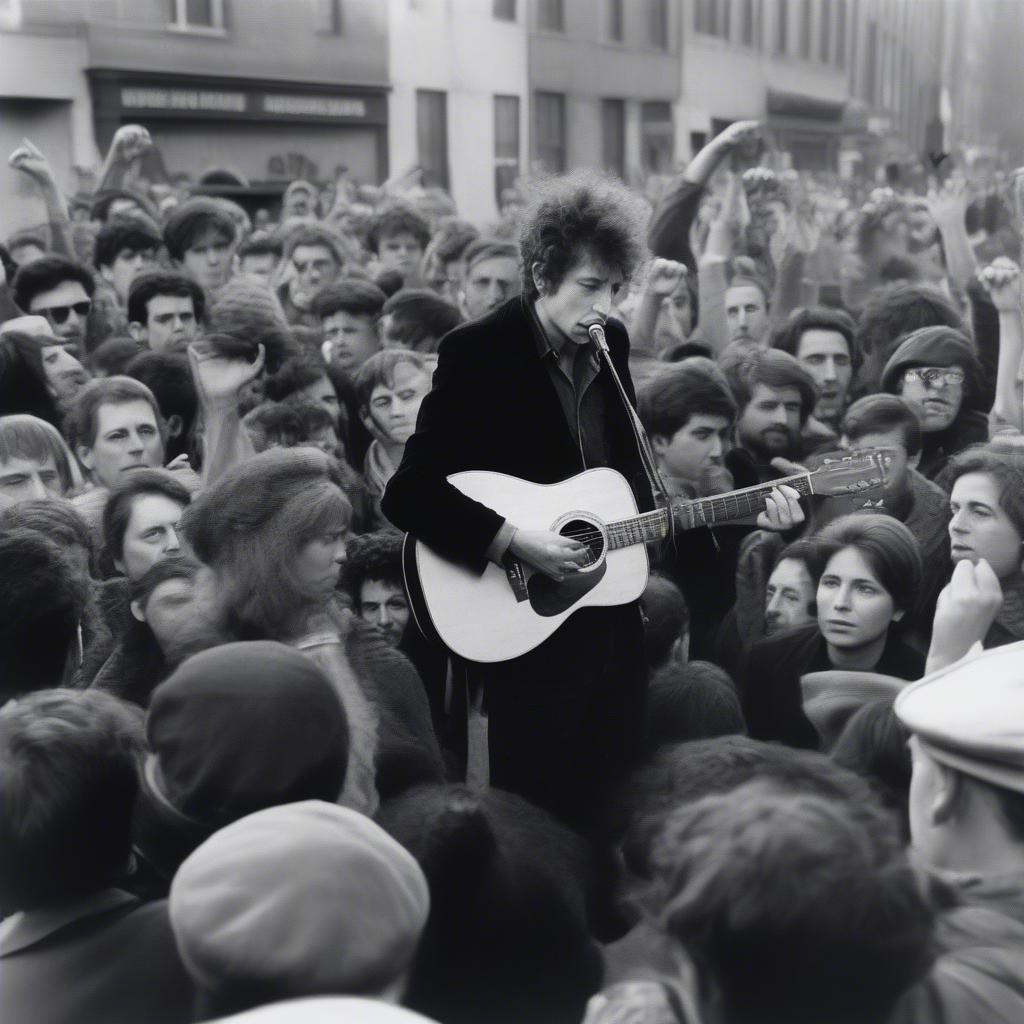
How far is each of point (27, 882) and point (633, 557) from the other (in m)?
1.25

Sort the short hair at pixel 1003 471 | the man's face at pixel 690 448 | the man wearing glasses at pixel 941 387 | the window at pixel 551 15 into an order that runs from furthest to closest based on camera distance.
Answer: the window at pixel 551 15
the man wearing glasses at pixel 941 387
the man's face at pixel 690 448
the short hair at pixel 1003 471

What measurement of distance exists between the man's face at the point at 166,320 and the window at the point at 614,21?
150 centimetres

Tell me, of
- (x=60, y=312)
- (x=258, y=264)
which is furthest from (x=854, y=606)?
(x=258, y=264)

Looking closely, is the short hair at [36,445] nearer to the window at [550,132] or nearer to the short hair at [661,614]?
the short hair at [661,614]

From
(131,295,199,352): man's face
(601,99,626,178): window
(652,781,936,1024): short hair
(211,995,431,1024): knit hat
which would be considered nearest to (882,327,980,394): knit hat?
(601,99,626,178): window

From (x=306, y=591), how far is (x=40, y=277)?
208 cm

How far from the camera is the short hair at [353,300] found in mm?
4566

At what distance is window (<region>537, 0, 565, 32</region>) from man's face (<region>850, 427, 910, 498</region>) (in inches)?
67.1

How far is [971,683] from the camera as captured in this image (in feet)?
6.06

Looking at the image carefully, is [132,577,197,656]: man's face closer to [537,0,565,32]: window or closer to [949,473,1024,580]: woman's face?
[949,473,1024,580]: woman's face

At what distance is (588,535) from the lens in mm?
2691

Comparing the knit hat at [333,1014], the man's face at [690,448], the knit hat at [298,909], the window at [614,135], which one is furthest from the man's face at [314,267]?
the knit hat at [333,1014]

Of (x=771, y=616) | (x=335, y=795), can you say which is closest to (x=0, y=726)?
(x=335, y=795)

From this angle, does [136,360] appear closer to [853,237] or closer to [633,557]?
[633,557]
